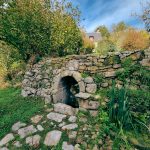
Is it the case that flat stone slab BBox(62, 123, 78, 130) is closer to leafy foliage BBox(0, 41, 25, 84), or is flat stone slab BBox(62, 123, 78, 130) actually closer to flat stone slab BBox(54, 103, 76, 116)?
flat stone slab BBox(54, 103, 76, 116)

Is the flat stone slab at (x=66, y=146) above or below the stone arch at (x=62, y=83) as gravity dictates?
below

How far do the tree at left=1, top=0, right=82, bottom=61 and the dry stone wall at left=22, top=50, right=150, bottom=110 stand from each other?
6.75 ft

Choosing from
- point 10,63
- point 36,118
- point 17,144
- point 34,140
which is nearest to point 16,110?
point 36,118

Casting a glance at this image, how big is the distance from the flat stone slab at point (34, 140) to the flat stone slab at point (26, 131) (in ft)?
0.71

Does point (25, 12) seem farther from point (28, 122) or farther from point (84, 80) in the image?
point (28, 122)

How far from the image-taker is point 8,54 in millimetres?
15203

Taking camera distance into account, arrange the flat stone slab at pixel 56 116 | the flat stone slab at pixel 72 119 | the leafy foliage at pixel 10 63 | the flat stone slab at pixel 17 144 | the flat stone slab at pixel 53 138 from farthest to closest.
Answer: the leafy foliage at pixel 10 63 < the flat stone slab at pixel 56 116 < the flat stone slab at pixel 72 119 < the flat stone slab at pixel 17 144 < the flat stone slab at pixel 53 138

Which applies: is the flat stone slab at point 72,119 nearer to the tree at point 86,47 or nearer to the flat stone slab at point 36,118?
the flat stone slab at point 36,118

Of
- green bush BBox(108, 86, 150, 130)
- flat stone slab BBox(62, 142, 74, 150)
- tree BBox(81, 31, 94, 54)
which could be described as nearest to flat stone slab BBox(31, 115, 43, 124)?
flat stone slab BBox(62, 142, 74, 150)

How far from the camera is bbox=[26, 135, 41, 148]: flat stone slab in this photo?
5660mm

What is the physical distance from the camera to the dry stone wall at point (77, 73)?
23.7 ft

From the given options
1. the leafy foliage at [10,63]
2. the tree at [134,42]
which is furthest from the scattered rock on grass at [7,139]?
the tree at [134,42]

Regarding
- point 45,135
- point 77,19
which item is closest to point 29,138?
point 45,135

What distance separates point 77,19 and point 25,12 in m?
3.49
